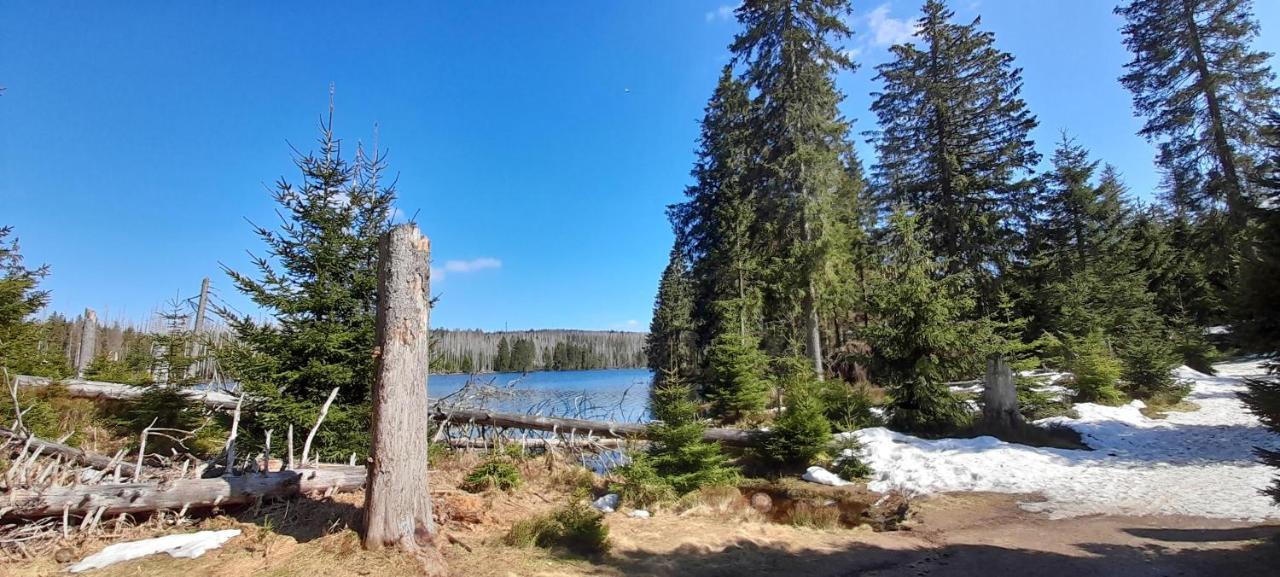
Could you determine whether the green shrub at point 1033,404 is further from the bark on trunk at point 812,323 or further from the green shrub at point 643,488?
the green shrub at point 643,488

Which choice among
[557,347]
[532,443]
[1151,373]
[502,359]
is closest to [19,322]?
[532,443]

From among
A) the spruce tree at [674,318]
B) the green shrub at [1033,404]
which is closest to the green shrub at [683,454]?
the green shrub at [1033,404]

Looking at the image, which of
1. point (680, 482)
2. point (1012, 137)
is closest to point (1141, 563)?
point (680, 482)

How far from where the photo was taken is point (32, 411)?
354 inches

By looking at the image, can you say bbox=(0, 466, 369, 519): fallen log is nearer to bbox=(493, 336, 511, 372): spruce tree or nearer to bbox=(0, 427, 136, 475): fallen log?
bbox=(0, 427, 136, 475): fallen log

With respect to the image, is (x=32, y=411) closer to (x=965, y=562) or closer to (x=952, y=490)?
(x=965, y=562)

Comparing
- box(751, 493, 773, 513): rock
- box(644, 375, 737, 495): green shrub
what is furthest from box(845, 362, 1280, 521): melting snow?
box(644, 375, 737, 495): green shrub

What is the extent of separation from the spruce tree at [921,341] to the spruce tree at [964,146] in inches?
A: 62.0

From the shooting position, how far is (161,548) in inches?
214

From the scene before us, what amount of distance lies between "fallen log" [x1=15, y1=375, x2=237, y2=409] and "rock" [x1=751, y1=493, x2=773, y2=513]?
991 cm

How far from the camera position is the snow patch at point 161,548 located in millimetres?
5094

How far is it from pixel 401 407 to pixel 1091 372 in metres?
18.7

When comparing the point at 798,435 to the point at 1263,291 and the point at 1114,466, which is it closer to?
the point at 1114,466

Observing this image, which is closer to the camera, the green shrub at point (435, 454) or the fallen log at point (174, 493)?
the fallen log at point (174, 493)
